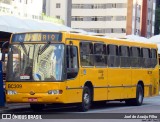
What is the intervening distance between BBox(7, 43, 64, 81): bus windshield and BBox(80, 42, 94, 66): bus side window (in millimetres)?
1451

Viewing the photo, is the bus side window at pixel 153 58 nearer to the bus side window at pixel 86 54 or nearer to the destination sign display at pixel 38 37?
the bus side window at pixel 86 54

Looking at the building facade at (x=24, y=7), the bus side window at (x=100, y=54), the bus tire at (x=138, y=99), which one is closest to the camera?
the bus side window at (x=100, y=54)

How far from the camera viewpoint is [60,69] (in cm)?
2052

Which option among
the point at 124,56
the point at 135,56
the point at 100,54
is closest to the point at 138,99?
the point at 135,56

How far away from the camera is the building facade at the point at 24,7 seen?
78.4m

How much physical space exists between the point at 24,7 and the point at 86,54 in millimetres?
66223

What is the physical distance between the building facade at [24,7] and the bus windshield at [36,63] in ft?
181

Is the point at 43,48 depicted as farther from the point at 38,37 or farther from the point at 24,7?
the point at 24,7

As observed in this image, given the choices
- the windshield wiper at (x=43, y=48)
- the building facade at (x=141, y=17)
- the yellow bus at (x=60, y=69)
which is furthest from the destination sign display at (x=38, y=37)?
the building facade at (x=141, y=17)

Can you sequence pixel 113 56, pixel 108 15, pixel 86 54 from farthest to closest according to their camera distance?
1. pixel 108 15
2. pixel 113 56
3. pixel 86 54

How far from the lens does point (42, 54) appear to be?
817 inches

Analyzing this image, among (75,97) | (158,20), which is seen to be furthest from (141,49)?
(158,20)

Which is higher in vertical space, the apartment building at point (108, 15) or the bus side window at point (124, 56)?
the apartment building at point (108, 15)

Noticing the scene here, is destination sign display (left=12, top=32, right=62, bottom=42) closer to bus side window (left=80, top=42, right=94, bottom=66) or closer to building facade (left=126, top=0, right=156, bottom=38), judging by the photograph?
bus side window (left=80, top=42, right=94, bottom=66)
